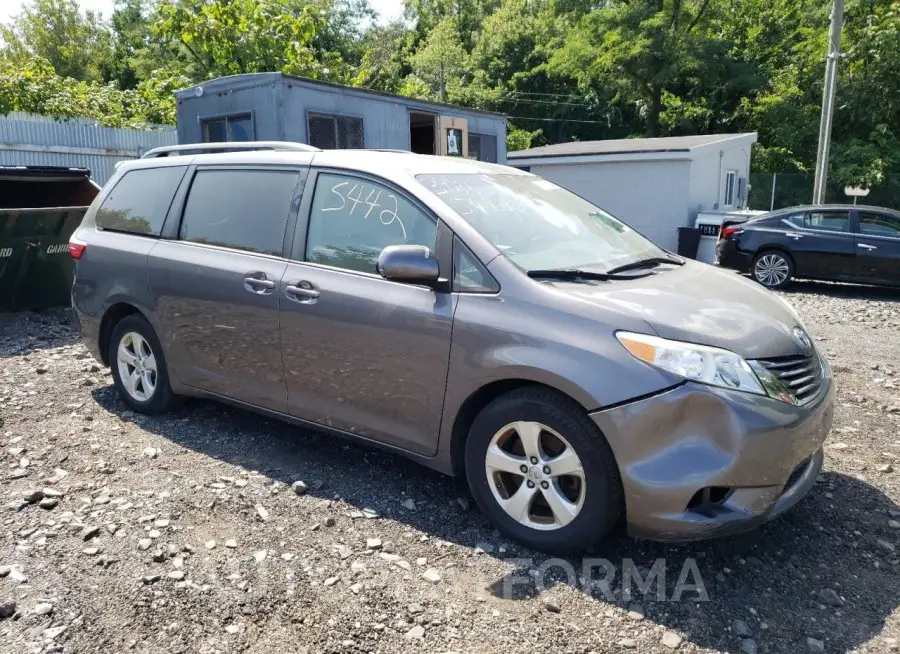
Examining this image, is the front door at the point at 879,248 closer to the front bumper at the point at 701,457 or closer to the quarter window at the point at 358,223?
the front bumper at the point at 701,457

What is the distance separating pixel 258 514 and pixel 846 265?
1061 centimetres

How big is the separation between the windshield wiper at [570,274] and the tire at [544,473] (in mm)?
535

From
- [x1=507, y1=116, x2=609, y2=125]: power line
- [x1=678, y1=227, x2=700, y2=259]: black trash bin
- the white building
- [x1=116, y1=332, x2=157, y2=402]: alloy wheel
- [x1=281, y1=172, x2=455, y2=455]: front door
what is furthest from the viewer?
[x1=507, y1=116, x2=609, y2=125]: power line

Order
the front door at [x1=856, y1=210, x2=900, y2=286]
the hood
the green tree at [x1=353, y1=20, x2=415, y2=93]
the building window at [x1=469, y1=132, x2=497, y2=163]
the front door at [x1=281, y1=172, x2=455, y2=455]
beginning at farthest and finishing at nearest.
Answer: the green tree at [x1=353, y1=20, x2=415, y2=93]
the building window at [x1=469, y1=132, x2=497, y2=163]
the front door at [x1=856, y1=210, x2=900, y2=286]
the front door at [x1=281, y1=172, x2=455, y2=455]
the hood

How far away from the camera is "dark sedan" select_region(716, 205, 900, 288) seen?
1089 centimetres

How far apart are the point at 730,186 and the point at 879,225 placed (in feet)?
35.0

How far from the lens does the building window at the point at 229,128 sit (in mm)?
11219

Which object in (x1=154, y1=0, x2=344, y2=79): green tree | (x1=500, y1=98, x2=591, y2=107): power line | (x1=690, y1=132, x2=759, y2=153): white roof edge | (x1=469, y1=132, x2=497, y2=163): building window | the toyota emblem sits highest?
(x1=500, y1=98, x2=591, y2=107): power line

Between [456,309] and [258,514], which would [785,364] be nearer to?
[456,309]

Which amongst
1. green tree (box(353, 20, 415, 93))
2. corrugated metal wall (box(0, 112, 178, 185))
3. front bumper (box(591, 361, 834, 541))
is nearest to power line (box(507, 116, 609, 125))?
green tree (box(353, 20, 415, 93))

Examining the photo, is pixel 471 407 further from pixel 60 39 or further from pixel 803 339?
pixel 60 39

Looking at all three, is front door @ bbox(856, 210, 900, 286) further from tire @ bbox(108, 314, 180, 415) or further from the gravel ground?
tire @ bbox(108, 314, 180, 415)

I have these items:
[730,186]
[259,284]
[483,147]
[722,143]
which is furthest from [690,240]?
[259,284]

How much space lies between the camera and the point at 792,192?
24.7 meters
